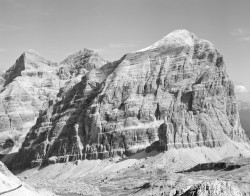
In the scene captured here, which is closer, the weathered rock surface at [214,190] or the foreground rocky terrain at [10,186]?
the weathered rock surface at [214,190]

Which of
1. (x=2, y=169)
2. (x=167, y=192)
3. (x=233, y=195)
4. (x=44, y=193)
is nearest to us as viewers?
(x=233, y=195)

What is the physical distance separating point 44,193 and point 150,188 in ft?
192

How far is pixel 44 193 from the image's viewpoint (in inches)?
4948

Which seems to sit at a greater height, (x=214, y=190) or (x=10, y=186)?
(x=214, y=190)

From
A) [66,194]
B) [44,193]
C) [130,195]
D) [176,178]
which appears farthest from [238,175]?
[44,193]

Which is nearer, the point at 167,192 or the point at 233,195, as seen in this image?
the point at 233,195

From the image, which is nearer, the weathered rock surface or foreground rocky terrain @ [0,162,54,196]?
the weathered rock surface

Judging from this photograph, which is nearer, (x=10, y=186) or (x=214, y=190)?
(x=214, y=190)

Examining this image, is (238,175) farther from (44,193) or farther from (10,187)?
(10,187)

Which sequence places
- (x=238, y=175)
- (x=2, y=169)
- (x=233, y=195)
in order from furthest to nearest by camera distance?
(x=238, y=175), (x=2, y=169), (x=233, y=195)

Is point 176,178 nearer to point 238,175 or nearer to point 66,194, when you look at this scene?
point 238,175

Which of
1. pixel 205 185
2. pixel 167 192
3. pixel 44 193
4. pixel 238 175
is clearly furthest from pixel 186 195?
pixel 238 175

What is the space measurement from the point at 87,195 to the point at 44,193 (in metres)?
→ 73.7

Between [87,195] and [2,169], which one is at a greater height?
[2,169]
